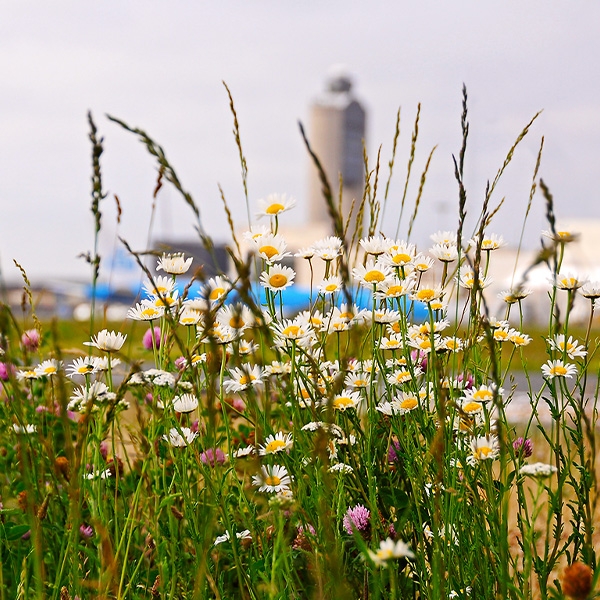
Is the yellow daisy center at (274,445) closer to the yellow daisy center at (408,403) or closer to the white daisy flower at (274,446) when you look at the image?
the white daisy flower at (274,446)

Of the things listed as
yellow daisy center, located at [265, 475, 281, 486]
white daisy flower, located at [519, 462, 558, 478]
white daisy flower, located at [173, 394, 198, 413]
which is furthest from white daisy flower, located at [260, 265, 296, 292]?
white daisy flower, located at [519, 462, 558, 478]

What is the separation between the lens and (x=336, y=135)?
57.5m

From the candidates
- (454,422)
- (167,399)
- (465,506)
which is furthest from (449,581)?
(167,399)

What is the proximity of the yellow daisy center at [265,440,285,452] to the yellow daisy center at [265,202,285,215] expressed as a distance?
1.66 ft

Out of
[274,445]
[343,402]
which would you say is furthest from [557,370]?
[274,445]

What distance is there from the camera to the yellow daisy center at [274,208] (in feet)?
5.38

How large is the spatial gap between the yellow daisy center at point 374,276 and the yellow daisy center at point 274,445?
0.33m

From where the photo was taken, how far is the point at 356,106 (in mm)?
59969

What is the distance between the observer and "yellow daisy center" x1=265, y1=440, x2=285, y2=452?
1302mm

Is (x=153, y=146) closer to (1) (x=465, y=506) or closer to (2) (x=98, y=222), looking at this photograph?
(2) (x=98, y=222)

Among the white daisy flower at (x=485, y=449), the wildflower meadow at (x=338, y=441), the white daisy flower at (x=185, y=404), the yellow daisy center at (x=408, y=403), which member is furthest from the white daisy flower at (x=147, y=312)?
the white daisy flower at (x=485, y=449)

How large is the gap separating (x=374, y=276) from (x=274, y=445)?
0.35 m

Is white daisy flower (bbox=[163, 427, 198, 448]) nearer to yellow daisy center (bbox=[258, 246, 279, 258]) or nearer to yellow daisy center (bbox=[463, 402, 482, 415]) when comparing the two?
yellow daisy center (bbox=[258, 246, 279, 258])

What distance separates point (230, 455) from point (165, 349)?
0.24 metres
